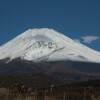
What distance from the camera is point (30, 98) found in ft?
41.6

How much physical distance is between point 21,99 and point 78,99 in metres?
2.41

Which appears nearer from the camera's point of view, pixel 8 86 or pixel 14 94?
pixel 14 94

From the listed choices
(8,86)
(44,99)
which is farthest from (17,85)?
(44,99)

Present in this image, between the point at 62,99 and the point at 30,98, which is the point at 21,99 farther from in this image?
the point at 62,99

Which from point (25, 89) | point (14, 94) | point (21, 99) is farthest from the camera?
point (25, 89)

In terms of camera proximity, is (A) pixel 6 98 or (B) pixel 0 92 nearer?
(A) pixel 6 98

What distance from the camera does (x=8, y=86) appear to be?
1493 centimetres

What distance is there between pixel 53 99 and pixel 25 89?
3.57 ft

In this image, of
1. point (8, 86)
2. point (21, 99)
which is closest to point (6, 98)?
point (21, 99)

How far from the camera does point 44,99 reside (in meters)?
13.3

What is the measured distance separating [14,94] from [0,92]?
508mm

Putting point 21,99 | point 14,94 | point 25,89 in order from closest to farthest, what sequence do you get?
point 21,99 → point 14,94 → point 25,89

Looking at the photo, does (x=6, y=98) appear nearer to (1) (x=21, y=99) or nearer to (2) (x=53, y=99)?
(1) (x=21, y=99)

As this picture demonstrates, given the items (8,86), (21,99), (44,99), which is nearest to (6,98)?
(21,99)
